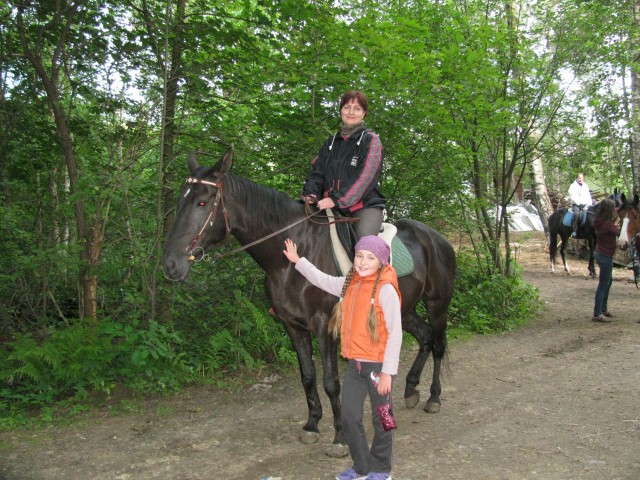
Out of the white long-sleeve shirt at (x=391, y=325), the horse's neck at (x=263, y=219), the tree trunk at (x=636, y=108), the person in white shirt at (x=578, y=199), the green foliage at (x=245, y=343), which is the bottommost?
the green foliage at (x=245, y=343)

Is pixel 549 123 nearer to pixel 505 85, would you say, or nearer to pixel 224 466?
pixel 505 85

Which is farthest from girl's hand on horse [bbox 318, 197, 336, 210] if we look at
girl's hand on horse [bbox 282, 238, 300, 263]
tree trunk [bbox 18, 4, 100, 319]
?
tree trunk [bbox 18, 4, 100, 319]

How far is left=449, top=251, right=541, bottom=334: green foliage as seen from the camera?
324 inches

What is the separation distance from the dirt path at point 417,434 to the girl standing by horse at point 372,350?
491mm

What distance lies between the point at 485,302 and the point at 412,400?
13.5 feet

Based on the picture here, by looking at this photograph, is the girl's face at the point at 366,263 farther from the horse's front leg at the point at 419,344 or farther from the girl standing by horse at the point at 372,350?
the horse's front leg at the point at 419,344

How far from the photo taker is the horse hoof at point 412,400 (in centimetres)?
488

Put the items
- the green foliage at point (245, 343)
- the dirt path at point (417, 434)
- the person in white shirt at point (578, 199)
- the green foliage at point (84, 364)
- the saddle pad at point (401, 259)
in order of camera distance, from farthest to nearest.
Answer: the person in white shirt at point (578, 199) → the green foliage at point (245, 343) → the green foliage at point (84, 364) → the saddle pad at point (401, 259) → the dirt path at point (417, 434)

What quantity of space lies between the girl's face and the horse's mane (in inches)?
45.0

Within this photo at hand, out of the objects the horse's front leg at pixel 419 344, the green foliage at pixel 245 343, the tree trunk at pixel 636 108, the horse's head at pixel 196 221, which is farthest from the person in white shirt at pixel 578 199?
the horse's head at pixel 196 221

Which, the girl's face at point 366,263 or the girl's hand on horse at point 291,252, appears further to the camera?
the girl's hand on horse at point 291,252

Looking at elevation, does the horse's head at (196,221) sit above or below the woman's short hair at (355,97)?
below

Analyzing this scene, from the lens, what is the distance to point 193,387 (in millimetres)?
5332

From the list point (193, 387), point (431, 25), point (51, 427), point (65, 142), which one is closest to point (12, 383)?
point (51, 427)
